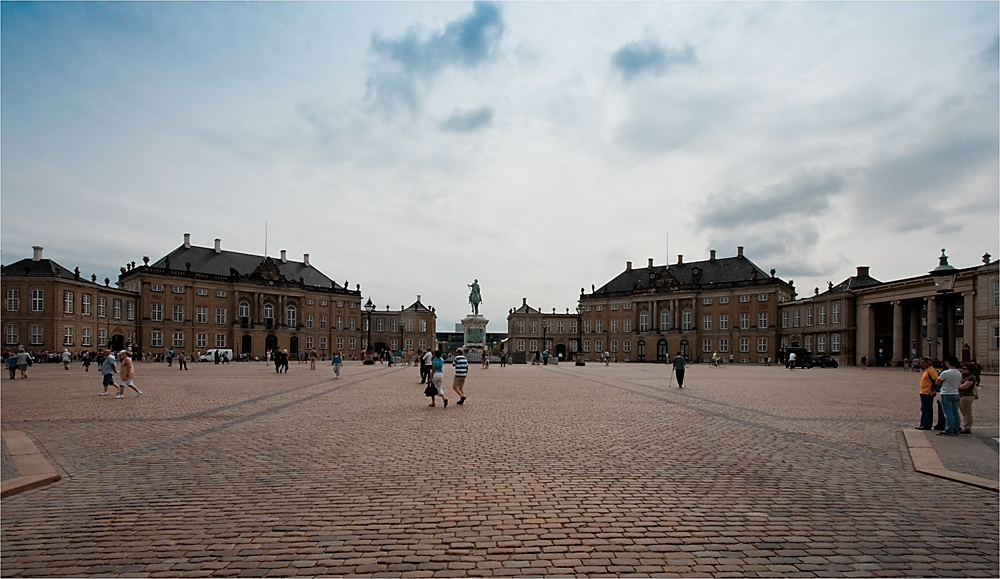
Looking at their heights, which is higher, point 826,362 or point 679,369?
point 679,369

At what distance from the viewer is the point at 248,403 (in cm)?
1777

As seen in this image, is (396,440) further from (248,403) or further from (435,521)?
(248,403)

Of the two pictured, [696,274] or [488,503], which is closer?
[488,503]

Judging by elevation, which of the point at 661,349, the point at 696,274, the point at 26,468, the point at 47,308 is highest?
the point at 696,274

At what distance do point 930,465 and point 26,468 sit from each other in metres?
12.7

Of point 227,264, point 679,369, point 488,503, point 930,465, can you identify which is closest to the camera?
point 488,503

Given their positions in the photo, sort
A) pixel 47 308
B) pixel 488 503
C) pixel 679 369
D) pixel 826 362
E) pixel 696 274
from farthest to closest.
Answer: pixel 696 274 → pixel 826 362 → pixel 47 308 → pixel 679 369 → pixel 488 503

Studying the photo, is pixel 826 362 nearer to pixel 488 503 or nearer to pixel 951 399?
pixel 951 399

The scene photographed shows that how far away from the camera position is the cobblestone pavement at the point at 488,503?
17.1 feet

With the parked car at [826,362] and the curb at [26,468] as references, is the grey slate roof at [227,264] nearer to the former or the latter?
the parked car at [826,362]

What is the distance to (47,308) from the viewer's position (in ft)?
203

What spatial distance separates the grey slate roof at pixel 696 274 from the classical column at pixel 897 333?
24.8 metres

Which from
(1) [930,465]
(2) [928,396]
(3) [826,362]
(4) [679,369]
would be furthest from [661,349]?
(1) [930,465]

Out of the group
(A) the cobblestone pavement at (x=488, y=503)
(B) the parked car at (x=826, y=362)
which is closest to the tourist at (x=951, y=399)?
(A) the cobblestone pavement at (x=488, y=503)
